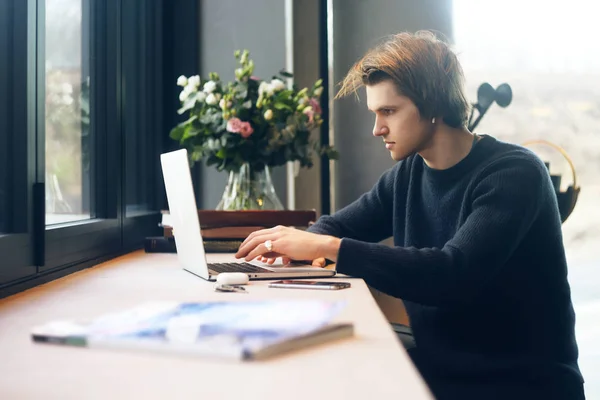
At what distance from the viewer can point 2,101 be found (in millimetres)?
1325

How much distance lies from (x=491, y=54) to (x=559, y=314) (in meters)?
1.34

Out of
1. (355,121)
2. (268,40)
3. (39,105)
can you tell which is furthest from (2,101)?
(355,121)

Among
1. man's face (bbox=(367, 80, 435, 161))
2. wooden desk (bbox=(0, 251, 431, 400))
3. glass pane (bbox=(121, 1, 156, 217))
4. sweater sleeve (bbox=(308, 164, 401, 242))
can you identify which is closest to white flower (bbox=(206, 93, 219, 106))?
glass pane (bbox=(121, 1, 156, 217))

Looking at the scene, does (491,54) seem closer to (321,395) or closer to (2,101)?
(2,101)

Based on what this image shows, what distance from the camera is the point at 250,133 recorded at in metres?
2.04

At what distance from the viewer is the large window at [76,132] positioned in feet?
4.36

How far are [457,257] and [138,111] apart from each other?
1441 mm

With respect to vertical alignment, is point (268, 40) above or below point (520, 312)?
above

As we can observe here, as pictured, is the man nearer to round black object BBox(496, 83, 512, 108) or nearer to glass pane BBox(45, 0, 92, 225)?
glass pane BBox(45, 0, 92, 225)

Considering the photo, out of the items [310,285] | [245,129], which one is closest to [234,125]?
[245,129]

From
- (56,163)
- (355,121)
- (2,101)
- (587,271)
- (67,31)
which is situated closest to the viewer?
(2,101)

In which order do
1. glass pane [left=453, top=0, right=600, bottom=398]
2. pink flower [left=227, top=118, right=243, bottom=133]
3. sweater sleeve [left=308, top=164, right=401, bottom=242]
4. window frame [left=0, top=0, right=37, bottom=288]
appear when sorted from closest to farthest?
1. window frame [left=0, top=0, right=37, bottom=288]
2. sweater sleeve [left=308, top=164, right=401, bottom=242]
3. pink flower [left=227, top=118, right=243, bottom=133]
4. glass pane [left=453, top=0, right=600, bottom=398]

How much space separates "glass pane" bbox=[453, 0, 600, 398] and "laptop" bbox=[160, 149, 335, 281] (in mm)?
1367

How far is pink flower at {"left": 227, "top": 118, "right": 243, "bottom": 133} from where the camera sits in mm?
2021
